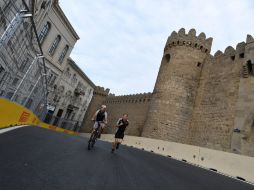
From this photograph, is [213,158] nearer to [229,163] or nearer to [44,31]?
[229,163]

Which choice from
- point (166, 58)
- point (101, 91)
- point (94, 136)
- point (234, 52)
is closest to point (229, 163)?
point (94, 136)

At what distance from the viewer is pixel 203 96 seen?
20844 mm

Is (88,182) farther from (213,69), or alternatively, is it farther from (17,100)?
(213,69)

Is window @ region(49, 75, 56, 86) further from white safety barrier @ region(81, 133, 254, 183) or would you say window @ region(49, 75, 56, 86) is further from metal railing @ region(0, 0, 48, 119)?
metal railing @ region(0, 0, 48, 119)

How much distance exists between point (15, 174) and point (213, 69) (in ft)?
68.2

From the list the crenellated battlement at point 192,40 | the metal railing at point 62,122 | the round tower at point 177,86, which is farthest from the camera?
the metal railing at point 62,122

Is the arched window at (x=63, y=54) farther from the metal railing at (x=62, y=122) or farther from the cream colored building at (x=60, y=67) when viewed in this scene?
the metal railing at (x=62, y=122)

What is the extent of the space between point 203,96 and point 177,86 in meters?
2.44

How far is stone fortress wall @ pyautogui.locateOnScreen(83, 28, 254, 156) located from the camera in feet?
53.1

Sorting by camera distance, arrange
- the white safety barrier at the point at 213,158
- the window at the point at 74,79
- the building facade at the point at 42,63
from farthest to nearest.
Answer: the window at the point at 74,79
the white safety barrier at the point at 213,158
the building facade at the point at 42,63

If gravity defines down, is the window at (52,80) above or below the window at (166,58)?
below

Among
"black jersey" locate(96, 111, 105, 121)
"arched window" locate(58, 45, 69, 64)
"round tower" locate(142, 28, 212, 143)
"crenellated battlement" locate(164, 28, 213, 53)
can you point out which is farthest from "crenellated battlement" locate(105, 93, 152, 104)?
"black jersey" locate(96, 111, 105, 121)

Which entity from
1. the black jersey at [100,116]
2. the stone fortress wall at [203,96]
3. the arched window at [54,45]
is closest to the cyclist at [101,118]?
the black jersey at [100,116]

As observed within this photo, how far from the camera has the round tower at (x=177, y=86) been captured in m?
20.5
